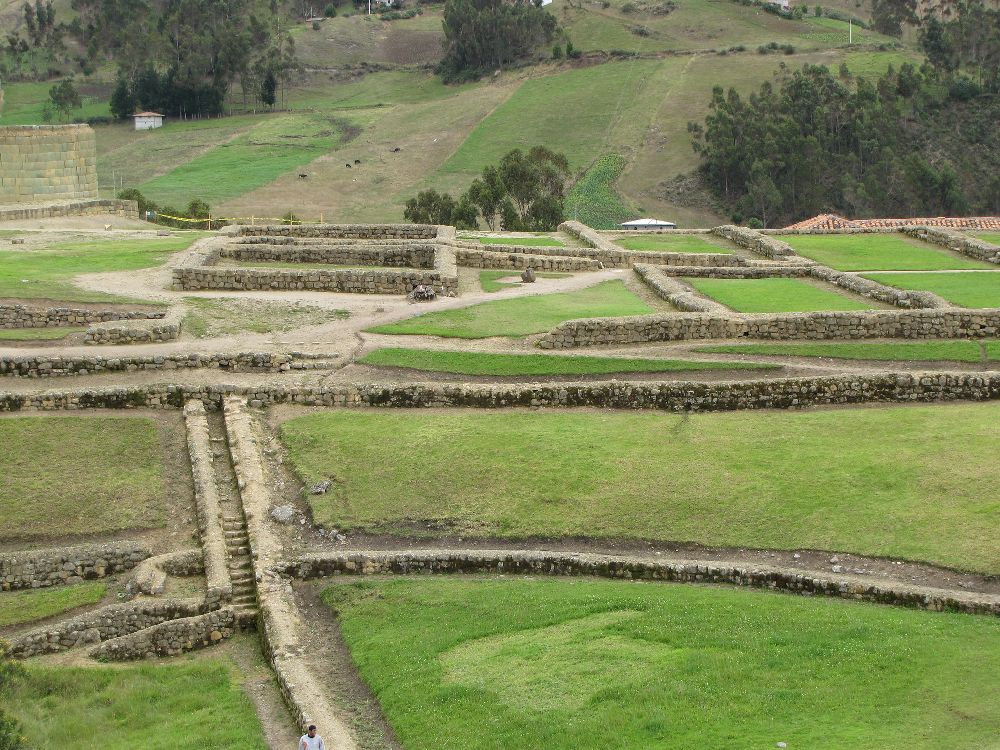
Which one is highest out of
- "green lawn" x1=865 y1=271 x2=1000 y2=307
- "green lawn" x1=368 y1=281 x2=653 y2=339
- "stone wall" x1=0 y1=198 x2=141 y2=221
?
"stone wall" x1=0 y1=198 x2=141 y2=221

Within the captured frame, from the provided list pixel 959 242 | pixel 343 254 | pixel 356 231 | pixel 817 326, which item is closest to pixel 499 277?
pixel 343 254

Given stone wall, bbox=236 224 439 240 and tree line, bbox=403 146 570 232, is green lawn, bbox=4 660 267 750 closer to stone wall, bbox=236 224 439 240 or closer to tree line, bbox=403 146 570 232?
stone wall, bbox=236 224 439 240

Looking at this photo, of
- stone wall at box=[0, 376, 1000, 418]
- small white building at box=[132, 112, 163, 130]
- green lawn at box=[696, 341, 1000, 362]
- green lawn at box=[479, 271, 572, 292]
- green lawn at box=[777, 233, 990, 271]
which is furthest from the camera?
small white building at box=[132, 112, 163, 130]

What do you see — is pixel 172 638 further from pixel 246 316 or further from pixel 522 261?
pixel 522 261

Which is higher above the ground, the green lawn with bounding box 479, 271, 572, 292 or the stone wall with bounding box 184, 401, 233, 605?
the green lawn with bounding box 479, 271, 572, 292

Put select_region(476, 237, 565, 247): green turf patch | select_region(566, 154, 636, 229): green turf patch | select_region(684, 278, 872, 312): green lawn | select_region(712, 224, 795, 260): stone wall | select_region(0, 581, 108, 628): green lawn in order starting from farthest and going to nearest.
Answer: select_region(566, 154, 636, 229): green turf patch, select_region(476, 237, 565, 247): green turf patch, select_region(712, 224, 795, 260): stone wall, select_region(684, 278, 872, 312): green lawn, select_region(0, 581, 108, 628): green lawn

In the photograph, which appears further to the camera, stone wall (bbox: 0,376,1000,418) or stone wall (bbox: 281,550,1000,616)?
stone wall (bbox: 0,376,1000,418)

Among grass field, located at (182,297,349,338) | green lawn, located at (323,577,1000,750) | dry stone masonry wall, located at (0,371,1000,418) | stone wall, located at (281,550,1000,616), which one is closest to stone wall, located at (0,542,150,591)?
stone wall, located at (281,550,1000,616)
